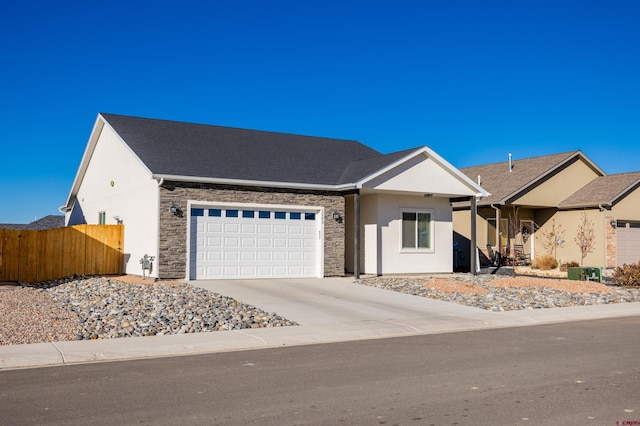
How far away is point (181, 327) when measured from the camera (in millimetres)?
12711

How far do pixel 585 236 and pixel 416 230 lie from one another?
417 inches

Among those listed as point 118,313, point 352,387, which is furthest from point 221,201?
point 352,387

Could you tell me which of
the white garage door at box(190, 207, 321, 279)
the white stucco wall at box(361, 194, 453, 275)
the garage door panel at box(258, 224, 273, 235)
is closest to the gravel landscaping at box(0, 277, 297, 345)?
the white garage door at box(190, 207, 321, 279)

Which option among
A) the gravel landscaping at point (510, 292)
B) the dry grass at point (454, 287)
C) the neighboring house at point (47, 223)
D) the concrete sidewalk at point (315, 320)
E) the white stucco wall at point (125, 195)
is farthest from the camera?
the neighboring house at point (47, 223)

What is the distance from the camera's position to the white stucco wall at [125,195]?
67.4ft

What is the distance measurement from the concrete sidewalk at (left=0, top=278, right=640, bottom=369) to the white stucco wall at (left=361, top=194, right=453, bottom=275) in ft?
9.77

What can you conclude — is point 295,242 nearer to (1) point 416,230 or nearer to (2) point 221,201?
(2) point 221,201

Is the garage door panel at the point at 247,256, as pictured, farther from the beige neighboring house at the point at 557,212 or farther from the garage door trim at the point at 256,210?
the beige neighboring house at the point at 557,212

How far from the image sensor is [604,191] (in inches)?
1232

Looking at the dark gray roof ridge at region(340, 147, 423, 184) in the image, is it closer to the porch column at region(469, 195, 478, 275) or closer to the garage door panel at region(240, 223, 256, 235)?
the porch column at region(469, 195, 478, 275)

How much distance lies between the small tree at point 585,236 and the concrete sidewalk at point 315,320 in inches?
512

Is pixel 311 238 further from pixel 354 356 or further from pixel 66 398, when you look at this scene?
pixel 66 398

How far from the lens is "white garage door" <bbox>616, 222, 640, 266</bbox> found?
30.8 m

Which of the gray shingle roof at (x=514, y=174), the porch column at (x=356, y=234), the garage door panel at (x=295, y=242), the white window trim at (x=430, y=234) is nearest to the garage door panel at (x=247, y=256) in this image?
the garage door panel at (x=295, y=242)
